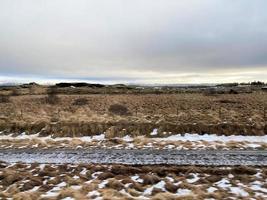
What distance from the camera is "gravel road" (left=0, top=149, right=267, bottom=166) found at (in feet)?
47.3

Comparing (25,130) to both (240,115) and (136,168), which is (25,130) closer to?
(136,168)

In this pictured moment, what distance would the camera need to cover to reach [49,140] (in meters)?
20.7

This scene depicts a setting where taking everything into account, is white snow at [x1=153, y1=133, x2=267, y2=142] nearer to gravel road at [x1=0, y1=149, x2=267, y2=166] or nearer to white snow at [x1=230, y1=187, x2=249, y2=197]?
gravel road at [x1=0, y1=149, x2=267, y2=166]

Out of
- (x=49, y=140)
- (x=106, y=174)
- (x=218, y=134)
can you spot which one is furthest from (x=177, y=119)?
(x=106, y=174)

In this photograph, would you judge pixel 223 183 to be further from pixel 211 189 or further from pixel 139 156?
pixel 139 156

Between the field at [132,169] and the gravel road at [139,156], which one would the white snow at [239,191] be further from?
the gravel road at [139,156]

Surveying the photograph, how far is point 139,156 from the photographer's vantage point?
1567cm

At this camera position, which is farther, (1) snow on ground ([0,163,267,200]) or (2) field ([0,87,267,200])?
(2) field ([0,87,267,200])

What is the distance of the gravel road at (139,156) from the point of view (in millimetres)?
14422

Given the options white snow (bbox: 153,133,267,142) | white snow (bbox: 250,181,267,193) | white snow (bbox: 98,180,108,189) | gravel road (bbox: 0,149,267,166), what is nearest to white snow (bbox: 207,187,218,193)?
white snow (bbox: 250,181,267,193)

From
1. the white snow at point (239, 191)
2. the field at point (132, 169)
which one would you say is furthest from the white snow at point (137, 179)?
the white snow at point (239, 191)

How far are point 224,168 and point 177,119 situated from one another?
502 inches

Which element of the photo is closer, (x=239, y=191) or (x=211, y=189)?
(x=239, y=191)

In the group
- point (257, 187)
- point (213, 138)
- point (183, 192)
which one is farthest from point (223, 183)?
point (213, 138)
